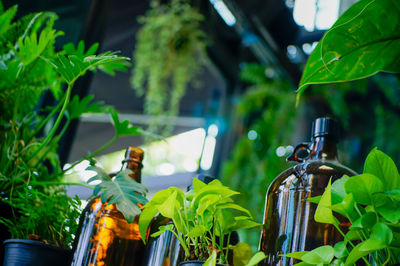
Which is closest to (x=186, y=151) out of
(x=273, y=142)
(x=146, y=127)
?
(x=146, y=127)

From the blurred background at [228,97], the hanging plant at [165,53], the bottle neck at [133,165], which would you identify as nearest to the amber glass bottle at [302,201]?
the bottle neck at [133,165]

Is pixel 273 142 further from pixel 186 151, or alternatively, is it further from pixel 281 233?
pixel 281 233

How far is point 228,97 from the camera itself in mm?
3225

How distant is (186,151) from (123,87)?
62 centimetres

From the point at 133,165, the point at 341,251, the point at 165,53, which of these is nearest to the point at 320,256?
the point at 341,251

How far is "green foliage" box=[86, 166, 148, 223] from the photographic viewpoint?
55 centimetres

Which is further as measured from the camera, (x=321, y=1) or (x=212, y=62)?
(x=212, y=62)

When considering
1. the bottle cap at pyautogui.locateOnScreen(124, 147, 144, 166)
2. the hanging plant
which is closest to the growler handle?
the bottle cap at pyautogui.locateOnScreen(124, 147, 144, 166)

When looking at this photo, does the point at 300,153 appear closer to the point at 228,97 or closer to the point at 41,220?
the point at 41,220

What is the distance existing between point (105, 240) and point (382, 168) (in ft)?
1.31

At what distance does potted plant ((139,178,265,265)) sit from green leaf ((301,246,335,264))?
0.13m

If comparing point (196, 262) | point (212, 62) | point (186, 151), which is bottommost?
point (196, 262)

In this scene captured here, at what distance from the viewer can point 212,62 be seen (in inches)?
121

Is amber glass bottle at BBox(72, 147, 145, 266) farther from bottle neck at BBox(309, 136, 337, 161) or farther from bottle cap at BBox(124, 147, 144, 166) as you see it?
bottle neck at BBox(309, 136, 337, 161)
